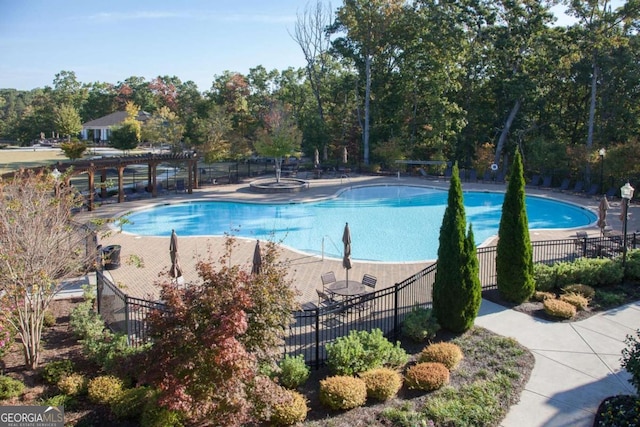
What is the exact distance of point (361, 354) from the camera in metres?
9.01

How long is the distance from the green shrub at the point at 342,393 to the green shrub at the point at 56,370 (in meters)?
4.58

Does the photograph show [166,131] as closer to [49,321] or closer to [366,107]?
[366,107]

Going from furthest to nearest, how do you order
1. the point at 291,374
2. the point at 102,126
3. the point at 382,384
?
the point at 102,126 → the point at 291,374 → the point at 382,384

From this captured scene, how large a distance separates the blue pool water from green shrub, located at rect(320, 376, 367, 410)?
10859mm

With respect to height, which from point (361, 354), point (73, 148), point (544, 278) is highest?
point (73, 148)

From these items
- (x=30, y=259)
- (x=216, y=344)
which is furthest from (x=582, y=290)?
(x=30, y=259)

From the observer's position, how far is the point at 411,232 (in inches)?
941

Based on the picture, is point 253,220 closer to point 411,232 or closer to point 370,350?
point 411,232

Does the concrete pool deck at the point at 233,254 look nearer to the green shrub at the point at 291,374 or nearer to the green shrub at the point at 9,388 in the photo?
the green shrub at the point at 291,374

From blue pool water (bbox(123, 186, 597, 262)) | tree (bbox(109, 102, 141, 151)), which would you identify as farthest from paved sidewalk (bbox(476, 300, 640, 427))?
tree (bbox(109, 102, 141, 151))

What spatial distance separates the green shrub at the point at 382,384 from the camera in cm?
825

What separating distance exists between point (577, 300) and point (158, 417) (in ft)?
32.8

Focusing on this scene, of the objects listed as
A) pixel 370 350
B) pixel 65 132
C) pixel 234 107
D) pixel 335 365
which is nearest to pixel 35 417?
pixel 335 365

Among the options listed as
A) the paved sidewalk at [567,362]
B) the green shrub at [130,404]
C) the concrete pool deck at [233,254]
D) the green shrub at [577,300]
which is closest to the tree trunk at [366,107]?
the concrete pool deck at [233,254]
